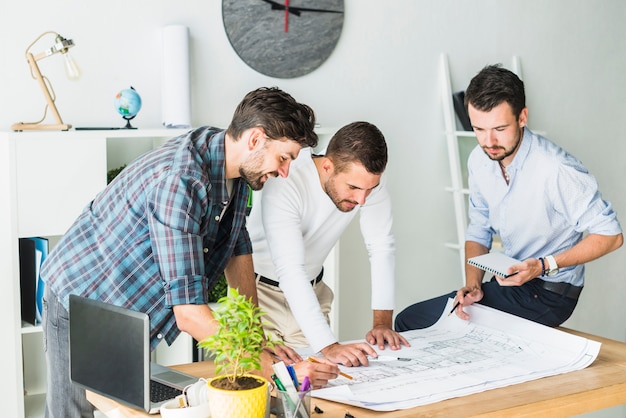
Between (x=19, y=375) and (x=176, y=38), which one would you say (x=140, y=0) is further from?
(x=19, y=375)

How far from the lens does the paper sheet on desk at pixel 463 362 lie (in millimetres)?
2129

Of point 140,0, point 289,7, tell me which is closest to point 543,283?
point 289,7

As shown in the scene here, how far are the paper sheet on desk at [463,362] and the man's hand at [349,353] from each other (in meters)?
0.03

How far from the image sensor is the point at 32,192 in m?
3.18

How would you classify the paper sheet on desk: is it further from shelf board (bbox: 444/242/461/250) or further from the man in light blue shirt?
shelf board (bbox: 444/242/461/250)

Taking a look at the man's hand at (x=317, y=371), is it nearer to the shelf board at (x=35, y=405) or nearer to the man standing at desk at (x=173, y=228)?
the man standing at desk at (x=173, y=228)

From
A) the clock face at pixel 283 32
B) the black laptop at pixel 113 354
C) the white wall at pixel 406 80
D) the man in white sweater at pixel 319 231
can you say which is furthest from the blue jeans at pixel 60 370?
the clock face at pixel 283 32

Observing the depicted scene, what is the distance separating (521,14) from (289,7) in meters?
1.49

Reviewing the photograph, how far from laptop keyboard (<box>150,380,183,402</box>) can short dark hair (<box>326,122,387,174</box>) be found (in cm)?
94

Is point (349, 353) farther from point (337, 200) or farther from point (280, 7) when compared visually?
point (280, 7)

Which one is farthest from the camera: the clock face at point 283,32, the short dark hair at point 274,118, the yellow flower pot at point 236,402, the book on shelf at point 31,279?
the clock face at point 283,32

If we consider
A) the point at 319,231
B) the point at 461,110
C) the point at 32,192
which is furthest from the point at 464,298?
the point at 461,110

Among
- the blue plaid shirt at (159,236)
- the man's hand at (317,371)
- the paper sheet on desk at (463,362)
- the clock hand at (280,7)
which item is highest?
the clock hand at (280,7)

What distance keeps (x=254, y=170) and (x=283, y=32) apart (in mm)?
1786
